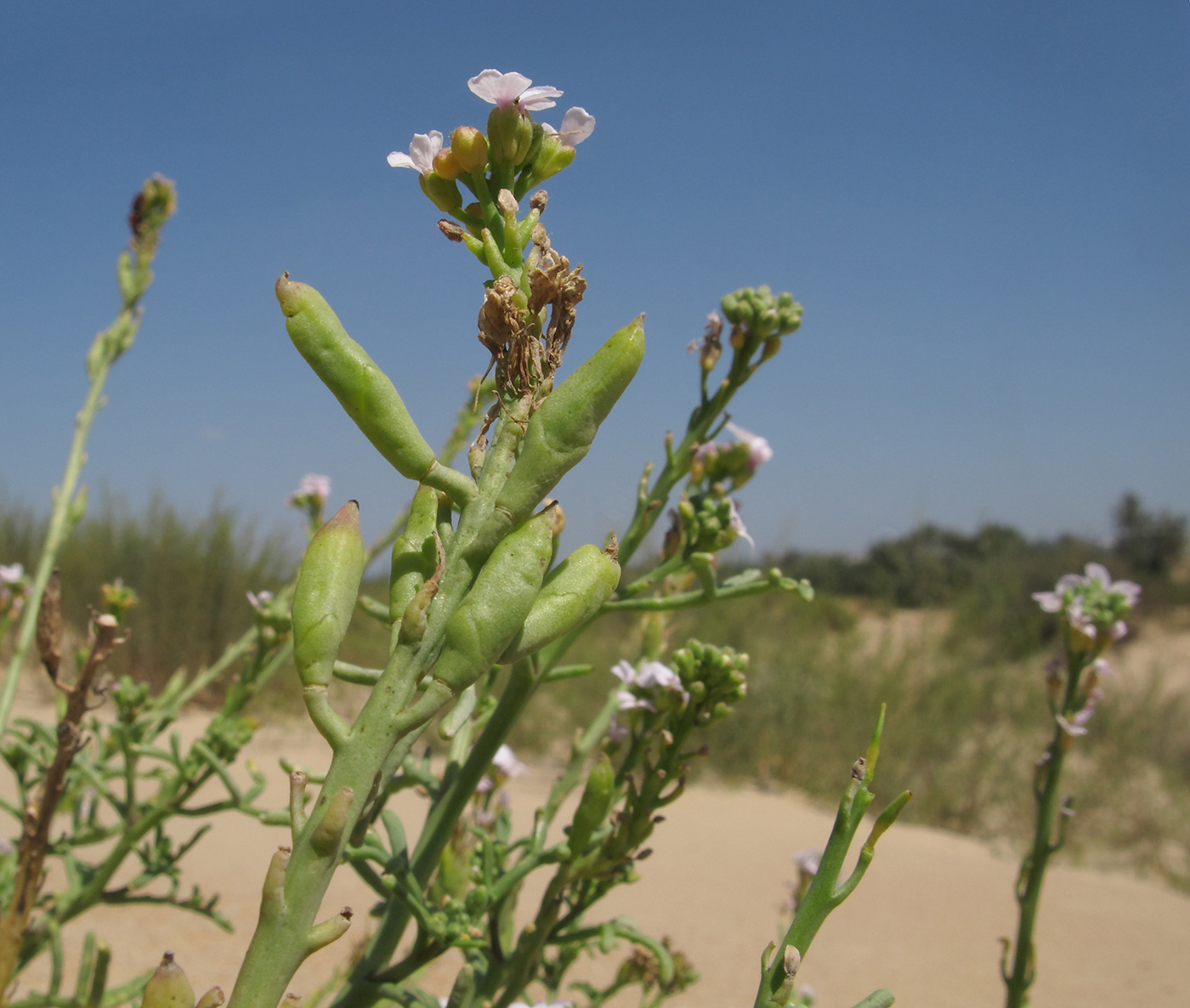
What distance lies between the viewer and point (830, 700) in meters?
9.09

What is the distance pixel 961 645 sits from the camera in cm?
1149

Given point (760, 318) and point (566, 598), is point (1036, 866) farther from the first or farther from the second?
point (566, 598)

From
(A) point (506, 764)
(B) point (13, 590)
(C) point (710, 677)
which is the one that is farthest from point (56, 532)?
(C) point (710, 677)

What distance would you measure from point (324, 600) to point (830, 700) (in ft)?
30.1

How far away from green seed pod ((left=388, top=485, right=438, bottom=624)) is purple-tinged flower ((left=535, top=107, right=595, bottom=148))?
368 mm

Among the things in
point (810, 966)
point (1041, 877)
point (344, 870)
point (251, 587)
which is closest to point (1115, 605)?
point (1041, 877)

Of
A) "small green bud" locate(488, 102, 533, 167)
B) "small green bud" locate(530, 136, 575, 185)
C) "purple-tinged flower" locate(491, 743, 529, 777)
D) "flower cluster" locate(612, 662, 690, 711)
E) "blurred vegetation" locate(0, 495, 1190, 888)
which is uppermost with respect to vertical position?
"blurred vegetation" locate(0, 495, 1190, 888)

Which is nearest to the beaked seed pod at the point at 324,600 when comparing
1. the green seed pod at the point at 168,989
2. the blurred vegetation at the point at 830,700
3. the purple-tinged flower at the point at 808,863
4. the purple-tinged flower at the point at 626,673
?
the green seed pod at the point at 168,989

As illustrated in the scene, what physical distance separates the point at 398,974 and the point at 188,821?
517 cm

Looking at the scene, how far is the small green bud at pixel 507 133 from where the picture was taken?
28.8 inches

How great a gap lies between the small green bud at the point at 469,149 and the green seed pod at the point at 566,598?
36cm

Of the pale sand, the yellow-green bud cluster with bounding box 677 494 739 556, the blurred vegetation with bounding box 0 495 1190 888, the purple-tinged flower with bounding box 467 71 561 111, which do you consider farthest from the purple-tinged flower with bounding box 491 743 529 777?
the blurred vegetation with bounding box 0 495 1190 888

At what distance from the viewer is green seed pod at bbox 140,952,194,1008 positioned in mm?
580

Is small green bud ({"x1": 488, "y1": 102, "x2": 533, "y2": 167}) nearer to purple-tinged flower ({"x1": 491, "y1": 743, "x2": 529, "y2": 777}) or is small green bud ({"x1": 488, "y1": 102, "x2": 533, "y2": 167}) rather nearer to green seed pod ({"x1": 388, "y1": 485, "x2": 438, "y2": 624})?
green seed pod ({"x1": 388, "y1": 485, "x2": 438, "y2": 624})
